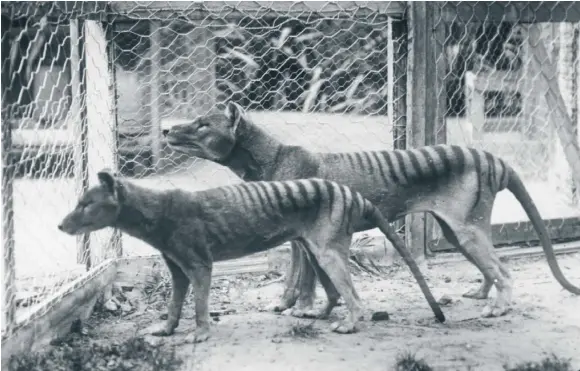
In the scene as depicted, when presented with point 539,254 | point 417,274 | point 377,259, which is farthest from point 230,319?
point 539,254

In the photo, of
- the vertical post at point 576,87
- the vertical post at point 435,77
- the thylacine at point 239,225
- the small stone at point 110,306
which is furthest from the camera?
the vertical post at point 576,87

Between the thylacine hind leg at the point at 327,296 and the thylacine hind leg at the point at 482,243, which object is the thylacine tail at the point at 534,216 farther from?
the thylacine hind leg at the point at 327,296

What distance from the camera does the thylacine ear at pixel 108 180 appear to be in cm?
296

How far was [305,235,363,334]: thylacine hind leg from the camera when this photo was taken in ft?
10.9

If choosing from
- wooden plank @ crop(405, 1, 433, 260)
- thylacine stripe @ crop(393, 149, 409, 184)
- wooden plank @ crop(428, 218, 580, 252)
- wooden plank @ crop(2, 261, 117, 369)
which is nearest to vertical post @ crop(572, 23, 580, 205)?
wooden plank @ crop(428, 218, 580, 252)

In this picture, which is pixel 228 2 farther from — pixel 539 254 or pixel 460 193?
pixel 539 254

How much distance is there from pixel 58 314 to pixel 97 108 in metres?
1.01

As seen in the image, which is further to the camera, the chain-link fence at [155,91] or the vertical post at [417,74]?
the vertical post at [417,74]

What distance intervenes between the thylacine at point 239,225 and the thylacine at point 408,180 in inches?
11.5

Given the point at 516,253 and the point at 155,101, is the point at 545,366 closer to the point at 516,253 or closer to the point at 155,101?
the point at 516,253

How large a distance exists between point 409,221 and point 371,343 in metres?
1.30

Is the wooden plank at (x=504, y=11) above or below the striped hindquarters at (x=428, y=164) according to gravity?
above

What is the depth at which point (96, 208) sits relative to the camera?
117 inches

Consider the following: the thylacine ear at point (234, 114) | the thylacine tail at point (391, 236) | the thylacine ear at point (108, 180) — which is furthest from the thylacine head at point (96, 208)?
the thylacine tail at point (391, 236)
